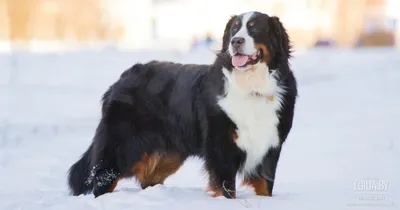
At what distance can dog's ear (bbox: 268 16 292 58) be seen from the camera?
4781 mm

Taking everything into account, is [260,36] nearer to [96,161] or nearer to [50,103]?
[96,161]

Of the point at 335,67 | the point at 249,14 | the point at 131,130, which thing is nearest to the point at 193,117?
the point at 131,130

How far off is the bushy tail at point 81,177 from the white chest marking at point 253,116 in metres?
1.41

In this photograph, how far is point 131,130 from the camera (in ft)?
17.0

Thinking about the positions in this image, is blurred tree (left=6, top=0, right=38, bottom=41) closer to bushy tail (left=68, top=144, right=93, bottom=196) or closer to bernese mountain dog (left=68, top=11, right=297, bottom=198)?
bushy tail (left=68, top=144, right=93, bottom=196)

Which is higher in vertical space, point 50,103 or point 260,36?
point 260,36

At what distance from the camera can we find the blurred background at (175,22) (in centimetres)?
3041

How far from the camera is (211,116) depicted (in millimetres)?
4699

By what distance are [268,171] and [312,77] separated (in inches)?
536

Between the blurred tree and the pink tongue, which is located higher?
the pink tongue

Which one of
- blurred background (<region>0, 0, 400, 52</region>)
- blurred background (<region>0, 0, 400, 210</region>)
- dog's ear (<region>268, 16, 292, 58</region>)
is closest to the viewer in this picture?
dog's ear (<region>268, 16, 292, 58</region>)

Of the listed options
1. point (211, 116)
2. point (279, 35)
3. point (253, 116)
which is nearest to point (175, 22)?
point (279, 35)

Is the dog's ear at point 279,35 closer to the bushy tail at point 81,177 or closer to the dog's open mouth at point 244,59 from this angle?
the dog's open mouth at point 244,59

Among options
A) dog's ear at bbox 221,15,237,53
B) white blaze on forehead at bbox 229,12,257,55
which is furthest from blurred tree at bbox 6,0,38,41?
white blaze on forehead at bbox 229,12,257,55
